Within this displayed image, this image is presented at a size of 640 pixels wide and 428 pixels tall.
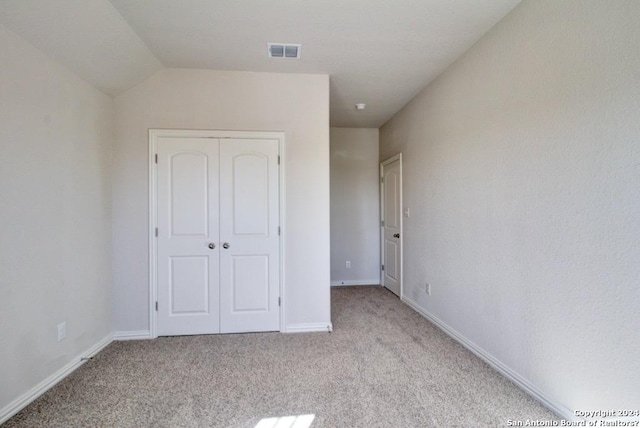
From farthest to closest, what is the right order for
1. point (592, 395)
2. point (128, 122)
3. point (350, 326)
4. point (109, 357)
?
point (350, 326)
point (128, 122)
point (109, 357)
point (592, 395)

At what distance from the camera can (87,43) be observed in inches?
84.5

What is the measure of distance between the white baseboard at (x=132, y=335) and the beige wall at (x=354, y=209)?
2771 millimetres

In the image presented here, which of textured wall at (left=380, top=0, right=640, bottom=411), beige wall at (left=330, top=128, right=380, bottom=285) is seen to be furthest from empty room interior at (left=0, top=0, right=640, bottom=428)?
beige wall at (left=330, top=128, right=380, bottom=285)

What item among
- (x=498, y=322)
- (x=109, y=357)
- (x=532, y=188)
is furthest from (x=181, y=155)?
(x=498, y=322)

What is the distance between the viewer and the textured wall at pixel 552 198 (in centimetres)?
143

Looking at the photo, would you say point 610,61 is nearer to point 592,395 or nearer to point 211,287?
point 592,395

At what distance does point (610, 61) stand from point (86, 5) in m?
3.00

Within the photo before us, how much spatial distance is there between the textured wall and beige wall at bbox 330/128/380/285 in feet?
6.82

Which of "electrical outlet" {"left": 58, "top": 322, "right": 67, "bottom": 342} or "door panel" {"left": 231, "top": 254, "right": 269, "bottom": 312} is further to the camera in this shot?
"door panel" {"left": 231, "top": 254, "right": 269, "bottom": 312}

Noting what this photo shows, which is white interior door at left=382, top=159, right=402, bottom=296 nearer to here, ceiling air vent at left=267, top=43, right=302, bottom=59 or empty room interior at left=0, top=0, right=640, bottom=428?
empty room interior at left=0, top=0, right=640, bottom=428

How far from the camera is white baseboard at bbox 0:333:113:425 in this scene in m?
1.79

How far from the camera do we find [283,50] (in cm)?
258

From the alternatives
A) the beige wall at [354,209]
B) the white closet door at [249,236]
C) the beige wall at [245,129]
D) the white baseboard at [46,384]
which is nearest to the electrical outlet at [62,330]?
the white baseboard at [46,384]

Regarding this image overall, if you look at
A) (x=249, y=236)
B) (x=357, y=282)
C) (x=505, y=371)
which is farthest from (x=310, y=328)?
(x=357, y=282)
